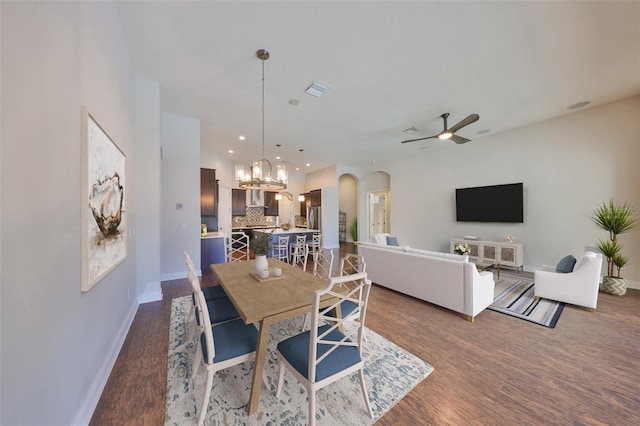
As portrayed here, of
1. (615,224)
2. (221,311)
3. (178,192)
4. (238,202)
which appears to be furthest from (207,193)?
(615,224)

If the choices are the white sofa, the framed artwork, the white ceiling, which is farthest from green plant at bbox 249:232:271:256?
the white sofa

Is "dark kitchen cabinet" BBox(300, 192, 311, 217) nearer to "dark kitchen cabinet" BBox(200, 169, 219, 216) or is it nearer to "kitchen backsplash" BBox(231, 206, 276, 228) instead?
"kitchen backsplash" BBox(231, 206, 276, 228)

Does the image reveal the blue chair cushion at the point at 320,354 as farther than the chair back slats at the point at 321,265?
No

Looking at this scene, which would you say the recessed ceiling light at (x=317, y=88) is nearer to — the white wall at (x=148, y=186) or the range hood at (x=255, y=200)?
the white wall at (x=148, y=186)

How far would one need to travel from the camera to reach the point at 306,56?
2.71 meters

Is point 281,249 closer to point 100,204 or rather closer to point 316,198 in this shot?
point 316,198

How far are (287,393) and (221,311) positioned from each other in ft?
3.04

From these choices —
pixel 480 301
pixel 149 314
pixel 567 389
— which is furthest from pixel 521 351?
pixel 149 314

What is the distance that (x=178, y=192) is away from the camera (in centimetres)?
449

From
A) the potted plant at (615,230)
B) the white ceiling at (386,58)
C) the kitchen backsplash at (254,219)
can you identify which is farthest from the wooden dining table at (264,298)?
the kitchen backsplash at (254,219)

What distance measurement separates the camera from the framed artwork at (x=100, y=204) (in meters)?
1.52

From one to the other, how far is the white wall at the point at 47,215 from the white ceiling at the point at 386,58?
960 mm

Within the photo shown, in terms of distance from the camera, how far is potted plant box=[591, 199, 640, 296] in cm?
365

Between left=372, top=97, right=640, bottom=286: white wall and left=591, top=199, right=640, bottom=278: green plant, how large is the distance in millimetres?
146
